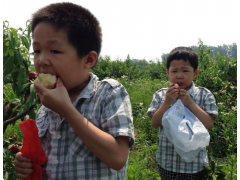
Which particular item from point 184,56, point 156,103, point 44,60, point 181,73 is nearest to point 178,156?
point 156,103

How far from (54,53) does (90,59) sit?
152 mm

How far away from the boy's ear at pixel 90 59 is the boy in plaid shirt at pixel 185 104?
0.76 meters

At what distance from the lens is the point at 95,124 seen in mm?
885

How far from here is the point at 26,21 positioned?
4.41ft

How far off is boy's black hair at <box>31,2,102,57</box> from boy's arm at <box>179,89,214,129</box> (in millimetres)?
801

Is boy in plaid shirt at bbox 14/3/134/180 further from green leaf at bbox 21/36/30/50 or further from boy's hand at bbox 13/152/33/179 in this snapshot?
green leaf at bbox 21/36/30/50

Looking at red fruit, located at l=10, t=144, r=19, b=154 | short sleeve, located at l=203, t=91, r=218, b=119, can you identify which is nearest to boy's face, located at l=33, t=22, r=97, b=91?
red fruit, located at l=10, t=144, r=19, b=154

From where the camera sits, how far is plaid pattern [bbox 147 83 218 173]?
1.67m

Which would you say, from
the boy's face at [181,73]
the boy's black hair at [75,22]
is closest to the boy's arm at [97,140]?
the boy's black hair at [75,22]

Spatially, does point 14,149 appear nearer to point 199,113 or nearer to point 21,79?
point 21,79

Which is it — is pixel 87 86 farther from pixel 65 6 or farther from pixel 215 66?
pixel 215 66

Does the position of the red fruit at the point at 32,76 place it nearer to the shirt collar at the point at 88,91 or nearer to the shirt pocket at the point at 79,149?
the shirt collar at the point at 88,91

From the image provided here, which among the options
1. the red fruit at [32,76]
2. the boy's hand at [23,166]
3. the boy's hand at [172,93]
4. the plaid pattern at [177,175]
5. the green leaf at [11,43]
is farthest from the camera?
the plaid pattern at [177,175]

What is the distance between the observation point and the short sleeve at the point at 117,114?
85 cm
